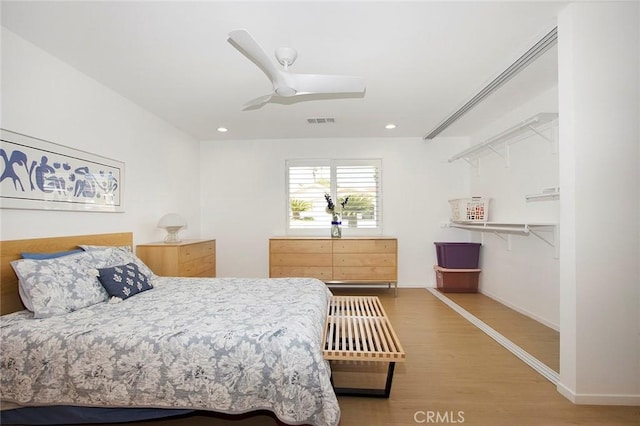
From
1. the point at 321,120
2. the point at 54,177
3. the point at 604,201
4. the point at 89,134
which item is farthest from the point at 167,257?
the point at 604,201

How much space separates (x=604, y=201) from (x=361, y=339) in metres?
1.78

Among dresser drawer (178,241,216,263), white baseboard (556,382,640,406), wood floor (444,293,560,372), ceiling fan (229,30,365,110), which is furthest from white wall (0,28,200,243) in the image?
wood floor (444,293,560,372)

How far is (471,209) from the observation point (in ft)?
13.0

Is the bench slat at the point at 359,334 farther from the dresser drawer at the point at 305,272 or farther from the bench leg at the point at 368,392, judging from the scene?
the dresser drawer at the point at 305,272

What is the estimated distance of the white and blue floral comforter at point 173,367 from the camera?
1398 mm

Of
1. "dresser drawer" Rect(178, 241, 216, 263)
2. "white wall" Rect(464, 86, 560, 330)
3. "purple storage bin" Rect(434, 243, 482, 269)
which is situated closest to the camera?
"white wall" Rect(464, 86, 560, 330)

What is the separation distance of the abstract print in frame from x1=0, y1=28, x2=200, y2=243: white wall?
2.8 inches

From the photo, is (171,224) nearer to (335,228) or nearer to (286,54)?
(335,228)

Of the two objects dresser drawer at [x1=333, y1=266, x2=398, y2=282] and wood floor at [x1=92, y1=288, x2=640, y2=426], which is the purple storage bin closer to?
dresser drawer at [x1=333, y1=266, x2=398, y2=282]

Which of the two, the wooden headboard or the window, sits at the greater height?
the window

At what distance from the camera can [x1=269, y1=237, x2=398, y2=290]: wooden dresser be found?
4.15 m

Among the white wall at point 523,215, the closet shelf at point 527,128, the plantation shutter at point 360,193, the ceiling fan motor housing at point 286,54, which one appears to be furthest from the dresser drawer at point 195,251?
the white wall at point 523,215

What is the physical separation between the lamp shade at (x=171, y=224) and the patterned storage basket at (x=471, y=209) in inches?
153

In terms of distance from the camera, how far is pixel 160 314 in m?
1.77
